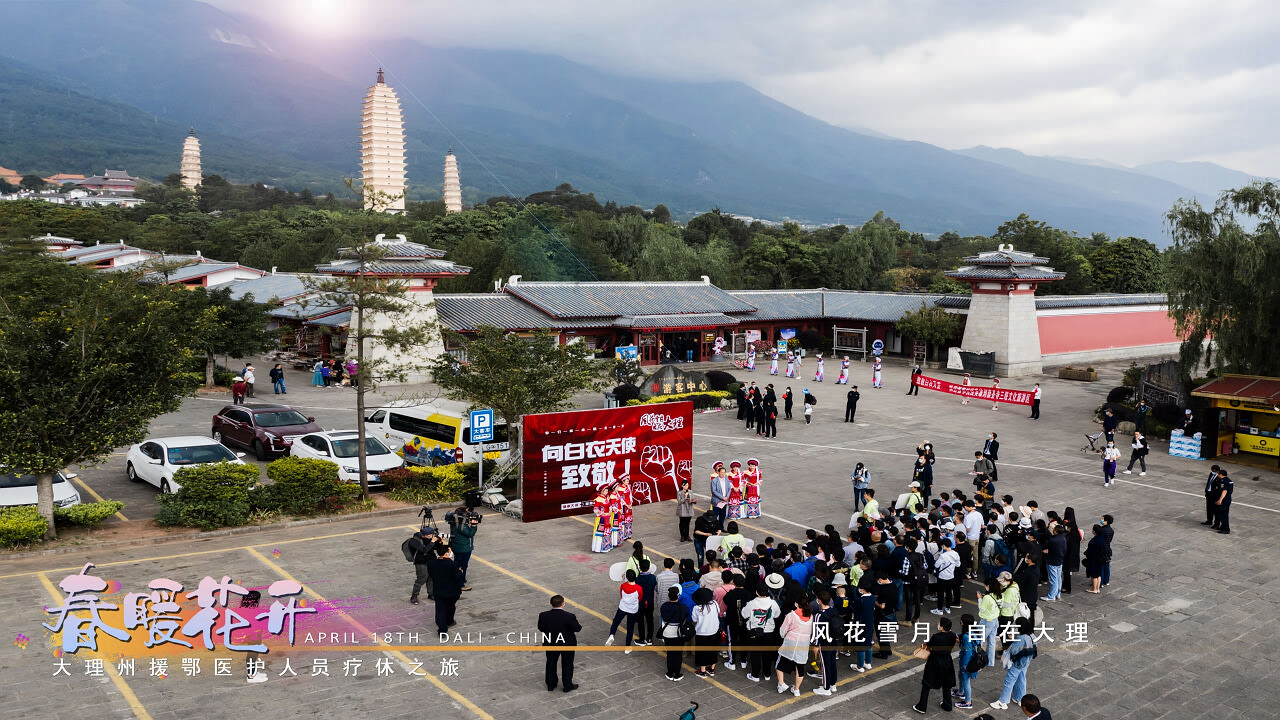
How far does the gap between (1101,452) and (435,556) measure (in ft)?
71.1

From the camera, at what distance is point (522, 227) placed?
76.6 m

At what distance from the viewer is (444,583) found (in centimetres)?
1153

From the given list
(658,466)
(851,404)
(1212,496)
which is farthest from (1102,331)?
(658,466)

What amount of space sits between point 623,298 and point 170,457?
99.2 feet

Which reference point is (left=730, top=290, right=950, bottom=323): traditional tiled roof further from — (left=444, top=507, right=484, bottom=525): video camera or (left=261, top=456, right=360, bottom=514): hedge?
(left=444, top=507, right=484, bottom=525): video camera

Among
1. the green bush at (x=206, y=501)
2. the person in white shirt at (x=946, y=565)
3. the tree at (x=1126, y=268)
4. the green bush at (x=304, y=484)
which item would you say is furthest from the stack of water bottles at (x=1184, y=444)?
the tree at (x=1126, y=268)

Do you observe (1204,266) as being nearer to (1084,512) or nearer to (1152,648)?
(1084,512)

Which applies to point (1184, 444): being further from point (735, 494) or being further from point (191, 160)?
point (191, 160)

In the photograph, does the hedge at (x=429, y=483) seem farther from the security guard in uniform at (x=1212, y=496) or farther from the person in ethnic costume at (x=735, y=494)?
the security guard in uniform at (x=1212, y=496)

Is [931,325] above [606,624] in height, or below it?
above

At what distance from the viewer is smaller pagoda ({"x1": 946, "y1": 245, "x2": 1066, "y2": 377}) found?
44.3 meters

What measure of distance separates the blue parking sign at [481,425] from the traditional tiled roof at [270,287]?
3260cm

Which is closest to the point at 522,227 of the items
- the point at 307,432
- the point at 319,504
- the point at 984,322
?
the point at 984,322

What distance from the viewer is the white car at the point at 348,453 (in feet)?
66.2
